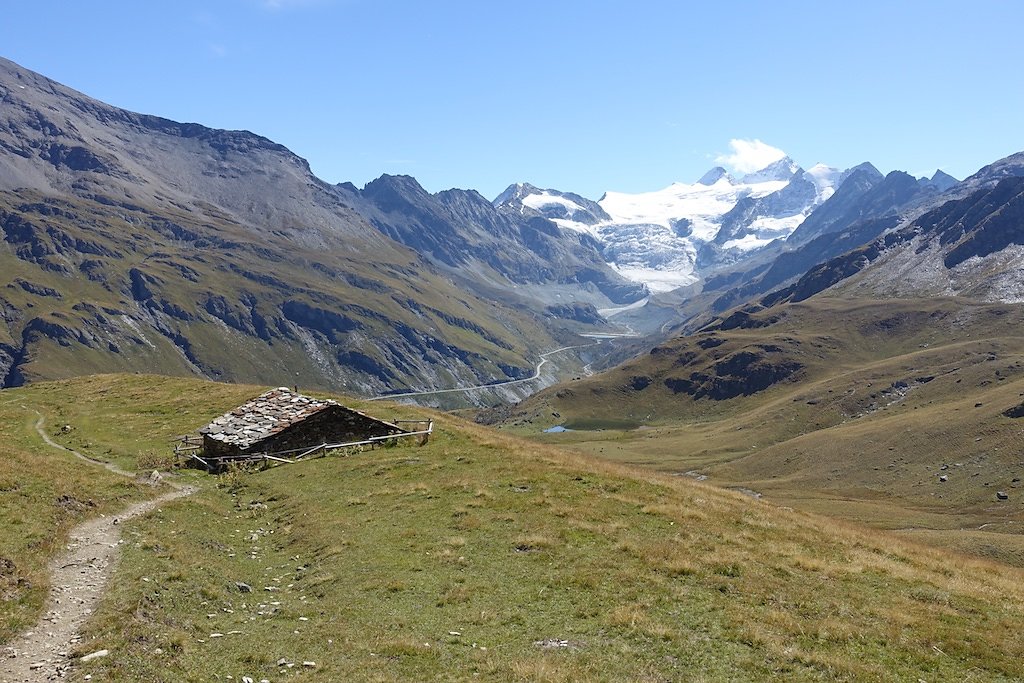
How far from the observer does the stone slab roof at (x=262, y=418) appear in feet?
142

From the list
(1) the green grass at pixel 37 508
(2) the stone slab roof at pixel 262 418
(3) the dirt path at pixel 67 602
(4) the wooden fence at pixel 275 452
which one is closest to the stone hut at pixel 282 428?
(2) the stone slab roof at pixel 262 418

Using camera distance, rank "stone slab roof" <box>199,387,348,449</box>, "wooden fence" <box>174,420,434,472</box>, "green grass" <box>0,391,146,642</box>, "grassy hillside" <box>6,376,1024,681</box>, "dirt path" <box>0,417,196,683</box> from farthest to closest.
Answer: "stone slab roof" <box>199,387,348,449</box> → "wooden fence" <box>174,420,434,472</box> → "green grass" <box>0,391,146,642</box> → "grassy hillside" <box>6,376,1024,681</box> → "dirt path" <box>0,417,196,683</box>

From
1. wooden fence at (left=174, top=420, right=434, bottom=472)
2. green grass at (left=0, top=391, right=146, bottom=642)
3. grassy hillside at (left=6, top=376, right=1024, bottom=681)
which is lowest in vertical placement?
grassy hillside at (left=6, top=376, right=1024, bottom=681)

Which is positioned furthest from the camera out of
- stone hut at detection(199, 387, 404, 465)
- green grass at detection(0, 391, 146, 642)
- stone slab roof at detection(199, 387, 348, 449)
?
stone slab roof at detection(199, 387, 348, 449)

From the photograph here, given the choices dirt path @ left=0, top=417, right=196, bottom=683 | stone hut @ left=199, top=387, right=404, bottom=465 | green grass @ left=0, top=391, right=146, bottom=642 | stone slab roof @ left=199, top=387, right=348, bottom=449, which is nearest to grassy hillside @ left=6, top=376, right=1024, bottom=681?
dirt path @ left=0, top=417, right=196, bottom=683

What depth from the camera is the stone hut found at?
42219mm

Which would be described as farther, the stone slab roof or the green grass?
the stone slab roof

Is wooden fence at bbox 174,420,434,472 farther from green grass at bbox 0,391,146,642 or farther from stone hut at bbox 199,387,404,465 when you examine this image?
green grass at bbox 0,391,146,642

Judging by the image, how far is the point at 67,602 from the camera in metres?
18.2

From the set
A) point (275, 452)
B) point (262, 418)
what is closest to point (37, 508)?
point (275, 452)

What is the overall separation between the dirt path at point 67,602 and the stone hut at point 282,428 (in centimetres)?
1385

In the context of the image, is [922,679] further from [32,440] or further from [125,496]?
[32,440]

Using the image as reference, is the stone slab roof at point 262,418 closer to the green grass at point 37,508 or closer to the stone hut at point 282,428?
the stone hut at point 282,428

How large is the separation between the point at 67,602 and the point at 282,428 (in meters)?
26.0
